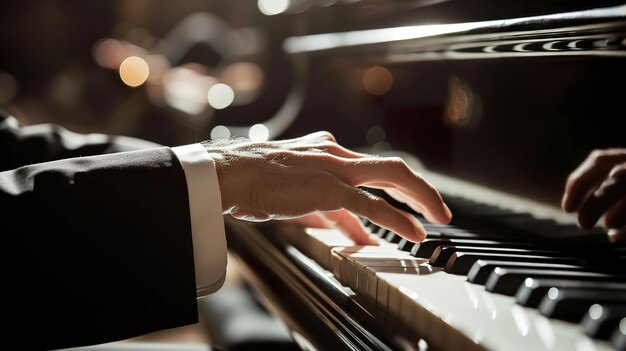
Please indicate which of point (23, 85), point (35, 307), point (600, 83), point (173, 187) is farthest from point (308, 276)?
point (23, 85)

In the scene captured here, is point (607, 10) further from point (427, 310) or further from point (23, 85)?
point (23, 85)

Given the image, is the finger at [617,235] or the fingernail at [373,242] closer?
the finger at [617,235]

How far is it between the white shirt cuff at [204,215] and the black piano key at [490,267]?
38 cm

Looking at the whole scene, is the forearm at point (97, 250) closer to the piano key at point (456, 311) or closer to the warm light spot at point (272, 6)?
the piano key at point (456, 311)

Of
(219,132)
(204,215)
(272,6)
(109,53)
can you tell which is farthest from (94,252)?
(109,53)

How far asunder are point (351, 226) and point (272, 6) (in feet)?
4.99

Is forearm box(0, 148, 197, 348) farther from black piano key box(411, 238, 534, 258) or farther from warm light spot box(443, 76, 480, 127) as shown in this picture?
warm light spot box(443, 76, 480, 127)

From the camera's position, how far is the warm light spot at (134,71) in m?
7.60

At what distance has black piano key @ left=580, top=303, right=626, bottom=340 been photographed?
23.9 inches

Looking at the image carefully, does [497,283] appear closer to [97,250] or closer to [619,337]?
[619,337]

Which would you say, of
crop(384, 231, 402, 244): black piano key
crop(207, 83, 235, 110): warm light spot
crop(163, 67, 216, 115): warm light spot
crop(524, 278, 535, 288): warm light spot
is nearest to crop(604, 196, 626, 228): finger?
crop(524, 278, 535, 288): warm light spot

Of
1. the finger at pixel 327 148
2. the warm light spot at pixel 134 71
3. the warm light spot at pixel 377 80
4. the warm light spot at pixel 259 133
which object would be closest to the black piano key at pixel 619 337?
the finger at pixel 327 148

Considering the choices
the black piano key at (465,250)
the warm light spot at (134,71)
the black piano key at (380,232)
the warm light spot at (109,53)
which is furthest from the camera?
the warm light spot at (109,53)

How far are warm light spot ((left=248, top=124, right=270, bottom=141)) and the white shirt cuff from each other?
98 cm
